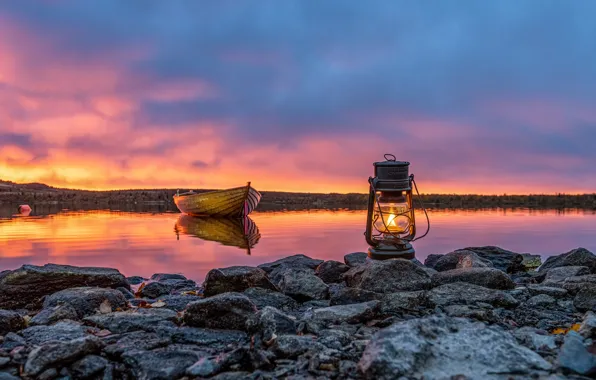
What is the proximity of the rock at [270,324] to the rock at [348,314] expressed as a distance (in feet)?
1.44

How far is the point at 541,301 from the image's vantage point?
20.4 feet

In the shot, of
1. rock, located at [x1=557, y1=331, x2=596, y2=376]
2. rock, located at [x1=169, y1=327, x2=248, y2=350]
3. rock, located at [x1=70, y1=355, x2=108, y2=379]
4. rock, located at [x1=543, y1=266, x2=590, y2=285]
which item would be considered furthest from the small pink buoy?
rock, located at [x1=557, y1=331, x2=596, y2=376]

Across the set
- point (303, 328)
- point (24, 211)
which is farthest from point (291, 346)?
point (24, 211)

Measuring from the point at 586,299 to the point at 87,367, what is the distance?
5863 millimetres

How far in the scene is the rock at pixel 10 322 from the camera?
495cm

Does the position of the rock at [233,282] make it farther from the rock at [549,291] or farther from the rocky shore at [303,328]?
the rock at [549,291]

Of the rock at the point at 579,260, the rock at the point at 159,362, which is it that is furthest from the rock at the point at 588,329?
the rock at the point at 579,260

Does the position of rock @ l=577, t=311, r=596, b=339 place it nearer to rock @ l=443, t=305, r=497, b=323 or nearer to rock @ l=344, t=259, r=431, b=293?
rock @ l=443, t=305, r=497, b=323

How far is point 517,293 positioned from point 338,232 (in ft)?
53.4

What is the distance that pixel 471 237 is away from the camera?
20672mm

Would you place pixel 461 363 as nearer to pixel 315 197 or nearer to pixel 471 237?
pixel 471 237

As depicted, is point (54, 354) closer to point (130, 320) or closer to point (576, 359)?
point (130, 320)

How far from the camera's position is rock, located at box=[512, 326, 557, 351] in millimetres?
4148

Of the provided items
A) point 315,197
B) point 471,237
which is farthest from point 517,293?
point 315,197
